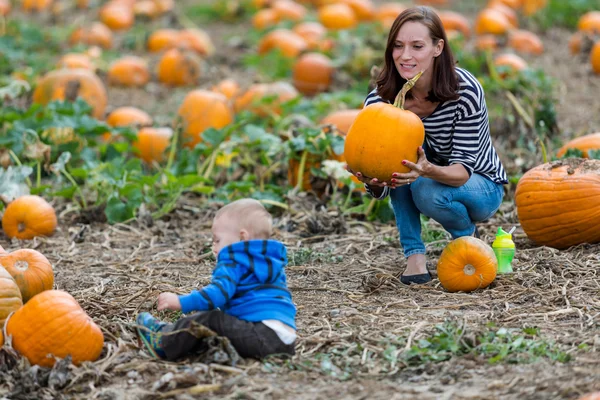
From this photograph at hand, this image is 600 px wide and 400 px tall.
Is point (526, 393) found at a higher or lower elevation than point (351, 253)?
higher

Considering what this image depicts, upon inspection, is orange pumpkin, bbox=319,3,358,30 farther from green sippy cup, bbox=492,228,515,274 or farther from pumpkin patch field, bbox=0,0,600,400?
green sippy cup, bbox=492,228,515,274

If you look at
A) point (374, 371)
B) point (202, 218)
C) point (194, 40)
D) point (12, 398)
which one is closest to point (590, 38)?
point (194, 40)

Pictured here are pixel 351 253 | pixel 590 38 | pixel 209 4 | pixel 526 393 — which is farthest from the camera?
pixel 209 4

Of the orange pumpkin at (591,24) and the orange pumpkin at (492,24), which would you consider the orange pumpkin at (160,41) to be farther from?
the orange pumpkin at (591,24)

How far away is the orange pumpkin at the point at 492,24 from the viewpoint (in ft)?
36.2

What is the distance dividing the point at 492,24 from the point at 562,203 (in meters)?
6.71

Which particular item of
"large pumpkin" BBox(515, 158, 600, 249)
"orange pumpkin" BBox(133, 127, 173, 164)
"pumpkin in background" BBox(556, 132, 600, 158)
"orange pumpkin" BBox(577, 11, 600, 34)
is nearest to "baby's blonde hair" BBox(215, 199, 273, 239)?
"large pumpkin" BBox(515, 158, 600, 249)

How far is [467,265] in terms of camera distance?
4219 mm

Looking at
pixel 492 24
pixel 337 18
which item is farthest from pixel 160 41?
pixel 492 24

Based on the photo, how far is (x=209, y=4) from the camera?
13.7m

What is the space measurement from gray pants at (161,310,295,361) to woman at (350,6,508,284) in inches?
43.1

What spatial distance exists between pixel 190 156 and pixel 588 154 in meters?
2.82

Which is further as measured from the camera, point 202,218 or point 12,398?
point 202,218

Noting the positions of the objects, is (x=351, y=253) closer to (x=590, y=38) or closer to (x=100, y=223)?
(x=100, y=223)
